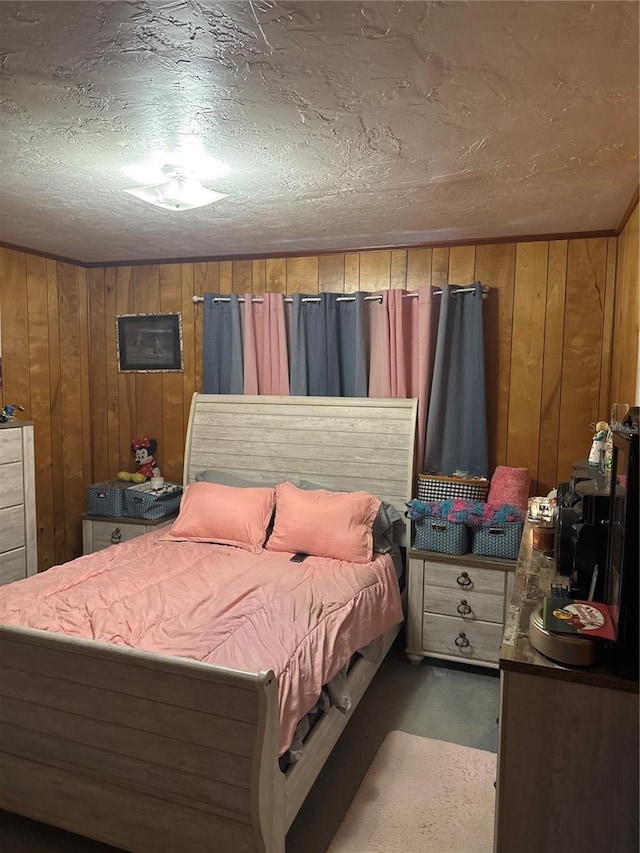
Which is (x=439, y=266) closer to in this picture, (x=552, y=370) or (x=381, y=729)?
(x=552, y=370)

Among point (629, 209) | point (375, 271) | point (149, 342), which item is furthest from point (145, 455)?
point (629, 209)

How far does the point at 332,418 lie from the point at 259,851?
7.71 ft

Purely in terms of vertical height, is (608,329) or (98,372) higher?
(608,329)

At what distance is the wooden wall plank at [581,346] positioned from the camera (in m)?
3.18

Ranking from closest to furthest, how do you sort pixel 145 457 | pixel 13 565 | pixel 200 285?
pixel 13 565
pixel 200 285
pixel 145 457

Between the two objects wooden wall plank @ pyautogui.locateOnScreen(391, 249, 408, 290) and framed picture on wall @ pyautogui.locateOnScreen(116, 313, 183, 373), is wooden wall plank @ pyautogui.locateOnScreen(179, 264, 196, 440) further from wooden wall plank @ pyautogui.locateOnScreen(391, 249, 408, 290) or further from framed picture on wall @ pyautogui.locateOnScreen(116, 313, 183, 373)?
wooden wall plank @ pyautogui.locateOnScreen(391, 249, 408, 290)

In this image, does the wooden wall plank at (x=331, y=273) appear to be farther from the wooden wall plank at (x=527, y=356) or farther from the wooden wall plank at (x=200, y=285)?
the wooden wall plank at (x=527, y=356)

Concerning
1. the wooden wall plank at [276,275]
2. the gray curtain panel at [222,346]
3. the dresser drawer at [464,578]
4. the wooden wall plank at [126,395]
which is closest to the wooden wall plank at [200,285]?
the gray curtain panel at [222,346]

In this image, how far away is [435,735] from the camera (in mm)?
2594

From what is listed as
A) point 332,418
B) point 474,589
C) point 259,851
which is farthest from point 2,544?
point 474,589

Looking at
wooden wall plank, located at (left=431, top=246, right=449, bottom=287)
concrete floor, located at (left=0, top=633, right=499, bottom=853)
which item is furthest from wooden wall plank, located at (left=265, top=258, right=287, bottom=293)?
concrete floor, located at (left=0, top=633, right=499, bottom=853)

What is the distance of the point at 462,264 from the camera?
341 centimetres

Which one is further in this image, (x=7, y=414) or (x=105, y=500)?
(x=105, y=500)

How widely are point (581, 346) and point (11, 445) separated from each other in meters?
3.23
